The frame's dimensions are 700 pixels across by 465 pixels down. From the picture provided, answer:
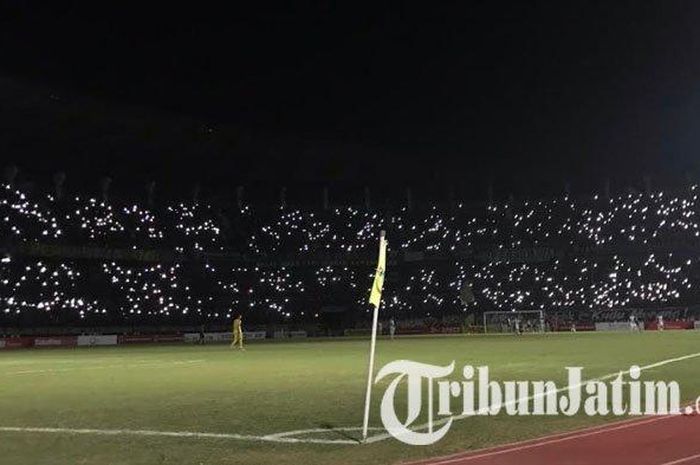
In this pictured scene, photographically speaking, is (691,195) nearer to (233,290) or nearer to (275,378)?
(233,290)

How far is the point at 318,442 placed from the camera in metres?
9.34

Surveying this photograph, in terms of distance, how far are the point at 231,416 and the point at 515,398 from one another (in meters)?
4.92

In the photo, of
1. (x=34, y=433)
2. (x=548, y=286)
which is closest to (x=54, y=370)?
(x=34, y=433)

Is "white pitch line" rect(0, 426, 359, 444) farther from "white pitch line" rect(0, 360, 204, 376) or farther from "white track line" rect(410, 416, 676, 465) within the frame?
"white pitch line" rect(0, 360, 204, 376)

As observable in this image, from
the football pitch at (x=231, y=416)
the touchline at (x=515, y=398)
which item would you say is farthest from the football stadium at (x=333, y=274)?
the touchline at (x=515, y=398)

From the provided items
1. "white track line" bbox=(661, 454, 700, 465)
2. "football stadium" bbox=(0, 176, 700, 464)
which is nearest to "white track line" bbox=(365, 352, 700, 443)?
"white track line" bbox=(661, 454, 700, 465)

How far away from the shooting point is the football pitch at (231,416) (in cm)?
880

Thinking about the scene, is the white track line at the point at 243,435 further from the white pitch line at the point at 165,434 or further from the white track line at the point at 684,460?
the white track line at the point at 684,460

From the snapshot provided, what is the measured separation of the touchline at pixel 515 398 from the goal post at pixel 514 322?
38634 mm

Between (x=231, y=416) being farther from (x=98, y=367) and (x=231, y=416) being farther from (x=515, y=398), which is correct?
(x=98, y=367)

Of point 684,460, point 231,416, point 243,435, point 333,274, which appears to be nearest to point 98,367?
point 231,416

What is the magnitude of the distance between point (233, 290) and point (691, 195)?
46177 mm

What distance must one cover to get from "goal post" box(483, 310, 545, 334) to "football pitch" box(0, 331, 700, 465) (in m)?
34.0

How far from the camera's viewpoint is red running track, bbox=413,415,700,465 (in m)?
7.98
